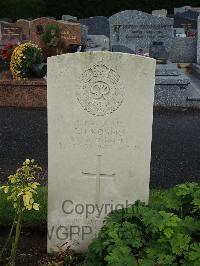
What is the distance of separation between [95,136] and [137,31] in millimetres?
10371

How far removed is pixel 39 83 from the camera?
29.6ft

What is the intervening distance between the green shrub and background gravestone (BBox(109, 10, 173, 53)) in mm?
10467

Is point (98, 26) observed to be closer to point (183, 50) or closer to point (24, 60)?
point (183, 50)

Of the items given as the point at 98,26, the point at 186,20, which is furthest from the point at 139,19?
the point at 186,20

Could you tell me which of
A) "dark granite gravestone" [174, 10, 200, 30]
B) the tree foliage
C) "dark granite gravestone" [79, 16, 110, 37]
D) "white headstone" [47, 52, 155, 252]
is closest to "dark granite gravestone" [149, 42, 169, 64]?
"dark granite gravestone" [79, 16, 110, 37]

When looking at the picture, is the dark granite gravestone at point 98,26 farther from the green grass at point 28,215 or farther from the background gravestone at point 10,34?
the green grass at point 28,215

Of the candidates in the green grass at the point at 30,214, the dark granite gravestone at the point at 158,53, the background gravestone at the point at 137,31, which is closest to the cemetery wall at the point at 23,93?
the dark granite gravestone at the point at 158,53

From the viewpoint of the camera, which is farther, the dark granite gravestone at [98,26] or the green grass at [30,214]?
the dark granite gravestone at [98,26]

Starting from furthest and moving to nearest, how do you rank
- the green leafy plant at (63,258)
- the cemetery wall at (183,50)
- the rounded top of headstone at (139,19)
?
the cemetery wall at (183,50)
the rounded top of headstone at (139,19)
the green leafy plant at (63,258)

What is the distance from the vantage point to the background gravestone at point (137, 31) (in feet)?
44.0

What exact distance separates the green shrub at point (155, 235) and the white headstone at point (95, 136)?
0.40 metres

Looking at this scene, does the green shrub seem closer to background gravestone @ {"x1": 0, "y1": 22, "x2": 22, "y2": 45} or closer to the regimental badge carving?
the regimental badge carving

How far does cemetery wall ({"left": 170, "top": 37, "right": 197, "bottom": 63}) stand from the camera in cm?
1452

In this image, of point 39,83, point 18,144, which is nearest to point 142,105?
point 18,144
